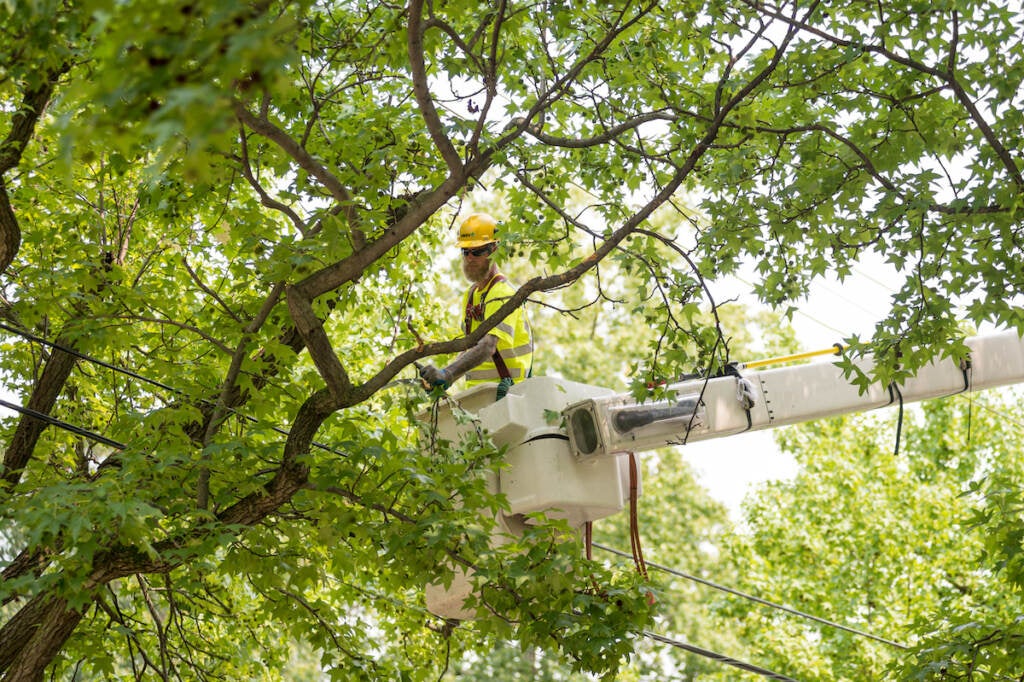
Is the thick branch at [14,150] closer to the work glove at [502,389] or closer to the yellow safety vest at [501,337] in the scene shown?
the yellow safety vest at [501,337]

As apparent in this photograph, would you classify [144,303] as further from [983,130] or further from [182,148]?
[983,130]

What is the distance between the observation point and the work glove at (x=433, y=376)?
6702 millimetres

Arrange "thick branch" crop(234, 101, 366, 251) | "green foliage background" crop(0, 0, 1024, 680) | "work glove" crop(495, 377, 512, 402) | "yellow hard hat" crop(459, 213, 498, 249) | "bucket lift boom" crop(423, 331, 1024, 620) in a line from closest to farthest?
"thick branch" crop(234, 101, 366, 251) < "green foliage background" crop(0, 0, 1024, 680) < "bucket lift boom" crop(423, 331, 1024, 620) < "work glove" crop(495, 377, 512, 402) < "yellow hard hat" crop(459, 213, 498, 249)

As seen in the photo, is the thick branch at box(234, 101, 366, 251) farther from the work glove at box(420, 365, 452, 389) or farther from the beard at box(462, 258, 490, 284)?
the beard at box(462, 258, 490, 284)

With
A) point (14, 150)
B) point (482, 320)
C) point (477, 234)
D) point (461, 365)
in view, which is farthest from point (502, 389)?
point (14, 150)

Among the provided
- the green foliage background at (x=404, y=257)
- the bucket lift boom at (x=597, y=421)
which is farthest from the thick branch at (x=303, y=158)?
the bucket lift boom at (x=597, y=421)

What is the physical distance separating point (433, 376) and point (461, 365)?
0.26 m

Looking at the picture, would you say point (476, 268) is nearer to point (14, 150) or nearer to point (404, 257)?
Answer: point (404, 257)

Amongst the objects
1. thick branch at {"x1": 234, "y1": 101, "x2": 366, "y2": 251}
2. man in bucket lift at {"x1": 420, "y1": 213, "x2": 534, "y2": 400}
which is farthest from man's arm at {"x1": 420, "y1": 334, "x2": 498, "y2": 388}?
thick branch at {"x1": 234, "y1": 101, "x2": 366, "y2": 251}

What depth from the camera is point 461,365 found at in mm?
6938

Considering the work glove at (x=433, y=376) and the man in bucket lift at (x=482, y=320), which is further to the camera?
the man in bucket lift at (x=482, y=320)

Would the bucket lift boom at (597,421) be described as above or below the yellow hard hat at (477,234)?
below

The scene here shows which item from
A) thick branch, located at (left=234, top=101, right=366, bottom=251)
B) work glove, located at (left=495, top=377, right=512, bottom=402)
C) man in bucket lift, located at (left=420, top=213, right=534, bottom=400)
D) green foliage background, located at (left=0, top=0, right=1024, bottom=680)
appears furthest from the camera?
work glove, located at (left=495, top=377, right=512, bottom=402)

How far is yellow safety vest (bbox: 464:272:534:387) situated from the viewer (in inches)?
288
